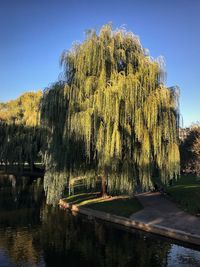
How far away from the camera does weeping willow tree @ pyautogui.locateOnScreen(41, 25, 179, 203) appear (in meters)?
24.8

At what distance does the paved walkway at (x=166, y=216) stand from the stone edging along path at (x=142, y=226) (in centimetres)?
39

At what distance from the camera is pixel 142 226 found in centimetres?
2122

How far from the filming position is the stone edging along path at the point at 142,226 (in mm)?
18031

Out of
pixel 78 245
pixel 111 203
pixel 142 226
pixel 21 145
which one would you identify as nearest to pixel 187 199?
pixel 111 203

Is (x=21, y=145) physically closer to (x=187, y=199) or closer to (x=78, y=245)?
(x=187, y=199)

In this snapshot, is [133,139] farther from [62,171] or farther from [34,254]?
[34,254]

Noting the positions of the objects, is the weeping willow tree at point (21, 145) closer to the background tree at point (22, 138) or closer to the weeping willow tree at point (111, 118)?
the background tree at point (22, 138)

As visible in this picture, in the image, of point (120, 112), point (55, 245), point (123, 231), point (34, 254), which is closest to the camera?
point (34, 254)

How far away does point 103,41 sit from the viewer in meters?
26.8

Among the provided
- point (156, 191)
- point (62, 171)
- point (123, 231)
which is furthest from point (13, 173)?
point (123, 231)

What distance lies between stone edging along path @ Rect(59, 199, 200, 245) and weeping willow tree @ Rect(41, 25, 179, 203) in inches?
80.5

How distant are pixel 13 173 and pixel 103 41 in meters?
41.1

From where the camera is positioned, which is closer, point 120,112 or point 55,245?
point 55,245

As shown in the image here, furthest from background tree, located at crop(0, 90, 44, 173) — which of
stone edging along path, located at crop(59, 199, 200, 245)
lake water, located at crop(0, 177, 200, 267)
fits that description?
lake water, located at crop(0, 177, 200, 267)
